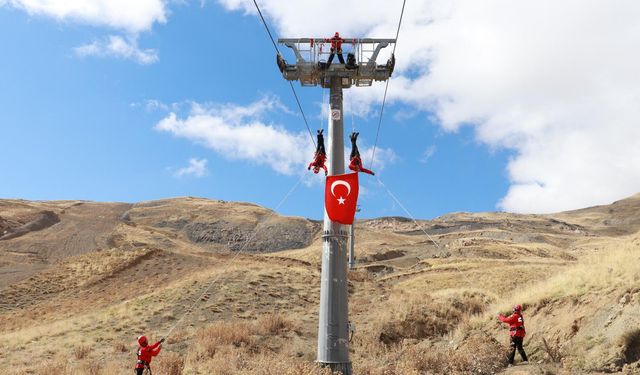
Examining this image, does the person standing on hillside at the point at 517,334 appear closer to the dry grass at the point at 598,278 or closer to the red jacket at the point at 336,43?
the dry grass at the point at 598,278

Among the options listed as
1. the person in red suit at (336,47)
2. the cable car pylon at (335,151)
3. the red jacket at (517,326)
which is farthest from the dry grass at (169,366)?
the person in red suit at (336,47)

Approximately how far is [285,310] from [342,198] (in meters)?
17.9

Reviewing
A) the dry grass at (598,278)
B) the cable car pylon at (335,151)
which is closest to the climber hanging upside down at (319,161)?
the cable car pylon at (335,151)

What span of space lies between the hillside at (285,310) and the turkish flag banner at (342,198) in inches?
152

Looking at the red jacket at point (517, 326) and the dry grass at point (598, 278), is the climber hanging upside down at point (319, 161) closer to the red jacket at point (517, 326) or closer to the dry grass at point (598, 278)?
the red jacket at point (517, 326)

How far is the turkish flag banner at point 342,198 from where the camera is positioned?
1214 centimetres

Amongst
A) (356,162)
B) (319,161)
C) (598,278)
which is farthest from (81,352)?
(598,278)

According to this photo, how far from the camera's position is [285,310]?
2834 centimetres

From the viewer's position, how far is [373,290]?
33.6m

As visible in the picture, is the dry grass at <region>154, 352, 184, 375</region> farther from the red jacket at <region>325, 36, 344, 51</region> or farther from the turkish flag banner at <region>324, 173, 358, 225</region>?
the red jacket at <region>325, 36, 344, 51</region>

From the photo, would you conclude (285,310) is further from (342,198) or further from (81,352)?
(342,198)

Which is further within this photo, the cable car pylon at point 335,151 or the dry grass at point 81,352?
the dry grass at point 81,352

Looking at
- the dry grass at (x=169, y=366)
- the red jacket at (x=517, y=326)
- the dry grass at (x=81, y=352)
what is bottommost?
the dry grass at (x=81, y=352)

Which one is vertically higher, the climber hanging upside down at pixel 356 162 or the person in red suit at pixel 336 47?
the person in red suit at pixel 336 47
